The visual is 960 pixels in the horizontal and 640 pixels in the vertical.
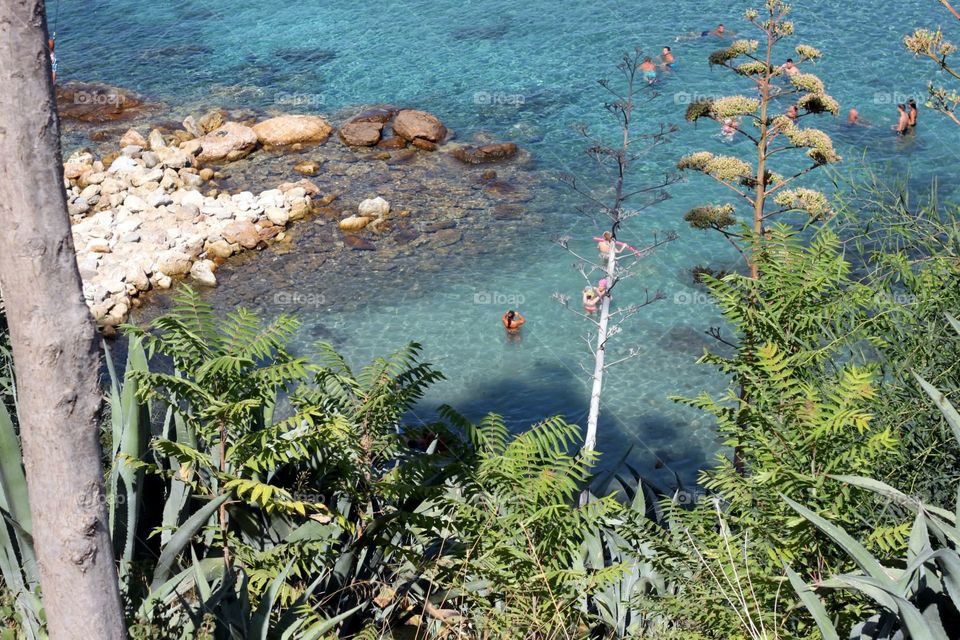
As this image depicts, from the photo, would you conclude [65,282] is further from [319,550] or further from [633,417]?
[633,417]

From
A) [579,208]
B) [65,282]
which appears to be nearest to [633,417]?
[579,208]

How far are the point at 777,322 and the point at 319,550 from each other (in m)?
3.05

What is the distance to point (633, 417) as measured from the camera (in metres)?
13.0

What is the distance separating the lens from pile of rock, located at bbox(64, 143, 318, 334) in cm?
1599

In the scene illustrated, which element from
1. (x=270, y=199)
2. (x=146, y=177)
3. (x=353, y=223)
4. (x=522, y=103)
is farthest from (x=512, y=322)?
(x=522, y=103)

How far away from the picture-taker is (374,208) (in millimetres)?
17531

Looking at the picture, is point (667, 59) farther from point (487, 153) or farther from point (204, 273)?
point (204, 273)

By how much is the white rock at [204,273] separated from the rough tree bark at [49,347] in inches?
501

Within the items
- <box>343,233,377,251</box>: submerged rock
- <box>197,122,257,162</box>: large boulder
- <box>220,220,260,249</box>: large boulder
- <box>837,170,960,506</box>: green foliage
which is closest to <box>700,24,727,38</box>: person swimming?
<box>197,122,257,162</box>: large boulder

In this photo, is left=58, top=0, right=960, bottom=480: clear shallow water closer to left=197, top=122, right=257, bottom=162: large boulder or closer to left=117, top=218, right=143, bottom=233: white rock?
left=197, top=122, right=257, bottom=162: large boulder

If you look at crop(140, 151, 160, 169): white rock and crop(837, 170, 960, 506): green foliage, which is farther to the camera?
crop(140, 151, 160, 169): white rock

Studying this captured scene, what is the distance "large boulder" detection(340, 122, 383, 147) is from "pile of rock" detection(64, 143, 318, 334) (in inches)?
81.1

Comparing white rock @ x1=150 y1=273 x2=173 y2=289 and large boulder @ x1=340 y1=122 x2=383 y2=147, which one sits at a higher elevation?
large boulder @ x1=340 y1=122 x2=383 y2=147

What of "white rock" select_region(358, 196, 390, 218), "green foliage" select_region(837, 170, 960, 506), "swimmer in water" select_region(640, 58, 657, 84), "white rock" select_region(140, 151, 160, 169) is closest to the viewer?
"green foliage" select_region(837, 170, 960, 506)
